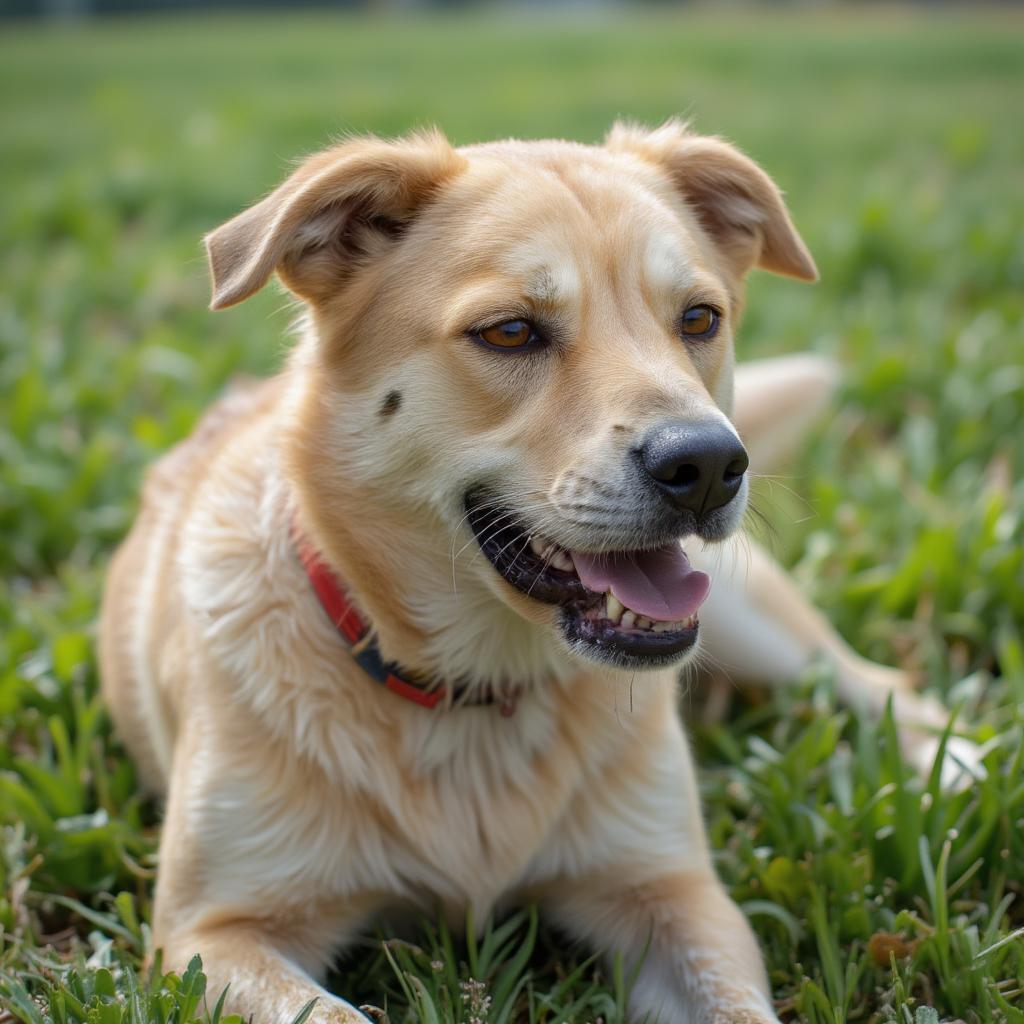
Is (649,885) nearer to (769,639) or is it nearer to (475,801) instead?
(475,801)

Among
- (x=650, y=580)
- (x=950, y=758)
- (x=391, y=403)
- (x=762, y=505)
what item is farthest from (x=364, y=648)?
(x=762, y=505)

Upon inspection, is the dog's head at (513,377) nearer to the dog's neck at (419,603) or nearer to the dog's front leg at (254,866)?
the dog's neck at (419,603)

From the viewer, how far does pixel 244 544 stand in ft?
10.5

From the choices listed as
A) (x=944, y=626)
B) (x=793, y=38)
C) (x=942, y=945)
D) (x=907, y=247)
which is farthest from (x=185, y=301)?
(x=793, y=38)

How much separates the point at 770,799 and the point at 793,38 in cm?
1765

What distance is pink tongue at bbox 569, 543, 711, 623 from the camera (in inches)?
108

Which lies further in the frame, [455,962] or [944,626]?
[944,626]

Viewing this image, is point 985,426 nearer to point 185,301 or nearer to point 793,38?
point 185,301

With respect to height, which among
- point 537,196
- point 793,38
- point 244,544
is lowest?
point 793,38

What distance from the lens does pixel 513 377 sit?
110 inches

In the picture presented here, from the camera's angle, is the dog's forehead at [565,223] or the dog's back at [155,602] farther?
the dog's back at [155,602]

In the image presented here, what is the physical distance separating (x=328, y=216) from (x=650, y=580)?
1173 mm

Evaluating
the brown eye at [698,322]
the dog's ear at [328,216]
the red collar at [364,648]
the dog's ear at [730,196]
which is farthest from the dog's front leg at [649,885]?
the dog's ear at [328,216]

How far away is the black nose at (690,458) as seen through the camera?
2.54 meters
